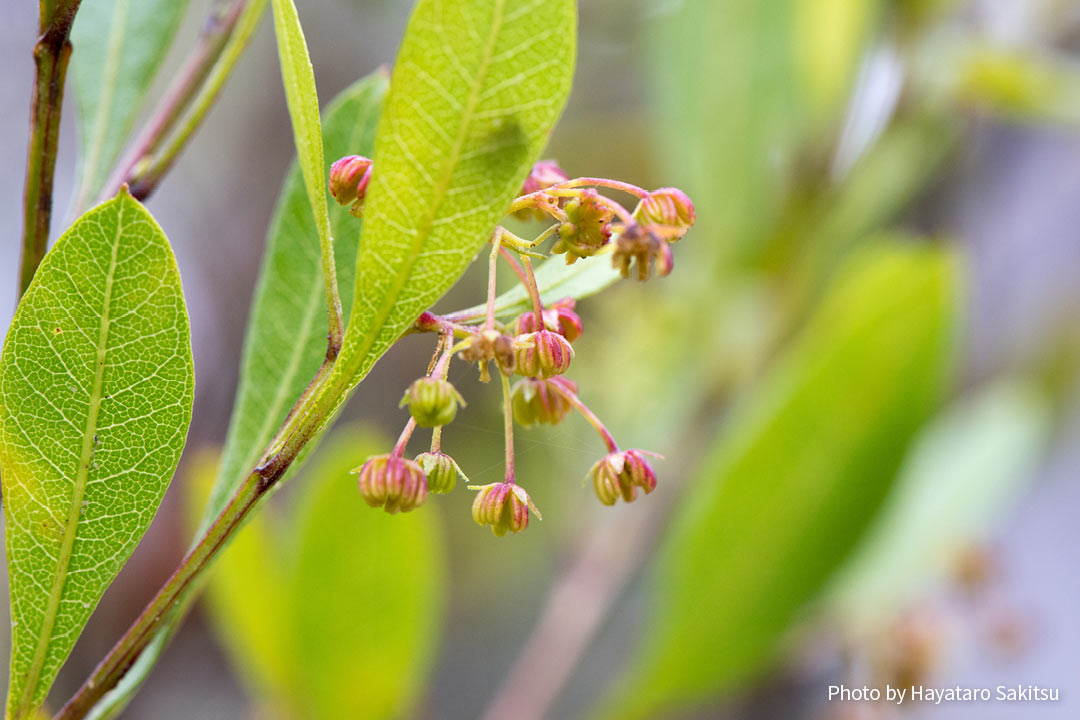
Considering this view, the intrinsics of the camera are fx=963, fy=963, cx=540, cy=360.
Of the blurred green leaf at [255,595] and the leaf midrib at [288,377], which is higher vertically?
the leaf midrib at [288,377]

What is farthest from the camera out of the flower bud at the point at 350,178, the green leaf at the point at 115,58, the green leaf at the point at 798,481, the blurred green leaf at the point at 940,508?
the blurred green leaf at the point at 940,508

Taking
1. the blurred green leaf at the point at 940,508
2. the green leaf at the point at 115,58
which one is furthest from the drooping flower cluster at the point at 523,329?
the blurred green leaf at the point at 940,508

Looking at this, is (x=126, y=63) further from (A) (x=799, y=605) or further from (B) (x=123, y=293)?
(A) (x=799, y=605)

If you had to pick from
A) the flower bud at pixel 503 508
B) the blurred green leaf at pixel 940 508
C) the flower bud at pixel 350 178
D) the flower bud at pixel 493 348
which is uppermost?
the flower bud at pixel 350 178

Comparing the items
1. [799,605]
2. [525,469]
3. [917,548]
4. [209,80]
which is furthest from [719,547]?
[209,80]

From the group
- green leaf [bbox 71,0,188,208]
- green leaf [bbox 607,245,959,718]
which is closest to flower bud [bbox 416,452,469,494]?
green leaf [bbox 71,0,188,208]

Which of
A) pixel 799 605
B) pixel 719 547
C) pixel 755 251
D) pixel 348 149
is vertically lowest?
pixel 799 605

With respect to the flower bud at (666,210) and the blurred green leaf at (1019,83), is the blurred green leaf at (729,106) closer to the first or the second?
the blurred green leaf at (1019,83)
